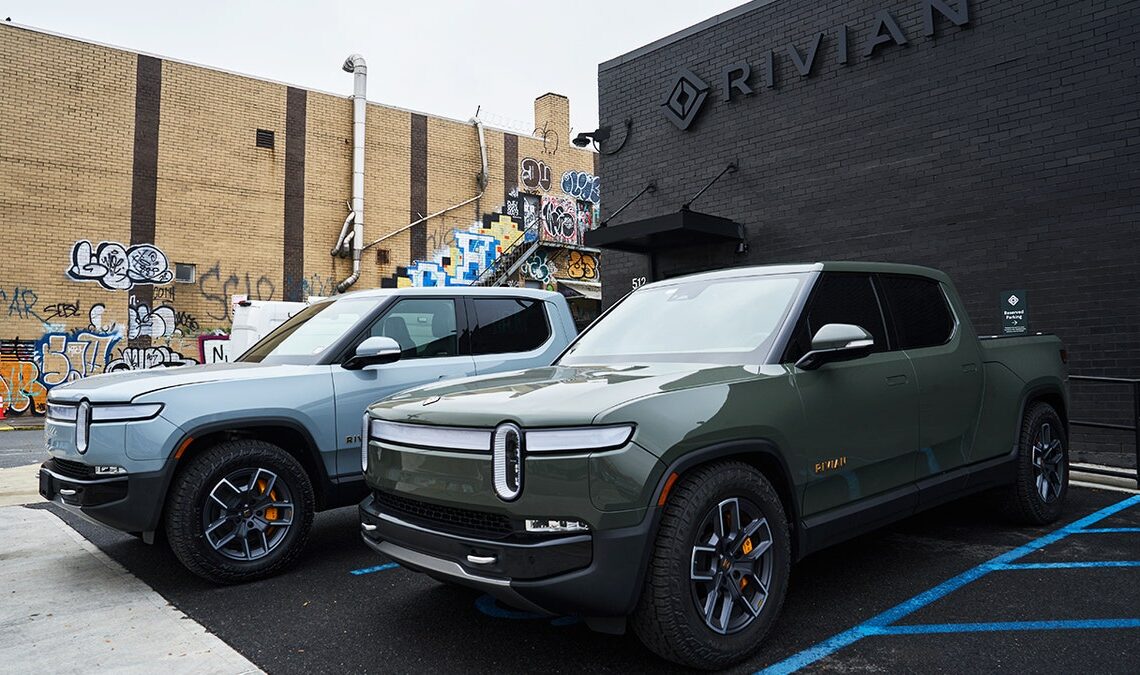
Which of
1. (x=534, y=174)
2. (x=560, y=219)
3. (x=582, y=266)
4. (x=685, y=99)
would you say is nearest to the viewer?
(x=685, y=99)

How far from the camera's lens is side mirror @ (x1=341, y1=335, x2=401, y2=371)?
484cm

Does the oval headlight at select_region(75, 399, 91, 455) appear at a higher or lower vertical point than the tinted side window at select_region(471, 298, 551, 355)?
lower

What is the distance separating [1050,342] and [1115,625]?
265cm

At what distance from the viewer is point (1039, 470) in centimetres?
520

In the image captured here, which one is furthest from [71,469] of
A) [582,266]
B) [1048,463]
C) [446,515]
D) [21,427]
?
[582,266]

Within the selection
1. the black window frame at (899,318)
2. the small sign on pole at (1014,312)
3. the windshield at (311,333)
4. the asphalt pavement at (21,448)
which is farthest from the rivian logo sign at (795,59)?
the asphalt pavement at (21,448)

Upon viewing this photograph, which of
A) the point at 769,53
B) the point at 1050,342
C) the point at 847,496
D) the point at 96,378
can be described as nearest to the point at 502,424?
the point at 847,496

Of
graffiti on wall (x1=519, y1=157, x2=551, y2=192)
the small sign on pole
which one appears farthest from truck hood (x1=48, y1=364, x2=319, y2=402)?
graffiti on wall (x1=519, y1=157, x2=551, y2=192)

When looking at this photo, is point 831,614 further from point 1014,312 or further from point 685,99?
point 685,99

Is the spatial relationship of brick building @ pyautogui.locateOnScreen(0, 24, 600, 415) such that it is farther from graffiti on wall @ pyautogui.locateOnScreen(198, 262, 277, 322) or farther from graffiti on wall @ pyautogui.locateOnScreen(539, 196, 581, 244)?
graffiti on wall @ pyautogui.locateOnScreen(539, 196, 581, 244)

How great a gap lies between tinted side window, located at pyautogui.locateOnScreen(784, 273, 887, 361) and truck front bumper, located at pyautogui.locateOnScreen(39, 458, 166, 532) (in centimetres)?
355

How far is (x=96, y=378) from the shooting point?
189 inches

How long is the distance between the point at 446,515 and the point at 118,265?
65.0 ft

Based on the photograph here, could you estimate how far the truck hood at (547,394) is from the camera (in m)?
2.87
